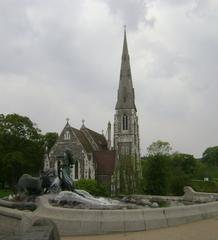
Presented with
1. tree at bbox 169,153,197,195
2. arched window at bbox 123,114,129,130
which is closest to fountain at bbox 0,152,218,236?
tree at bbox 169,153,197,195

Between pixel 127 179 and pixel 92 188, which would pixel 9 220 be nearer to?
pixel 92 188

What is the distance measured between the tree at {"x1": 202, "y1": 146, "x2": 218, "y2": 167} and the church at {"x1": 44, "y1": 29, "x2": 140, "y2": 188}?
50.4 m

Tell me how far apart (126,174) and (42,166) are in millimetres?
16991

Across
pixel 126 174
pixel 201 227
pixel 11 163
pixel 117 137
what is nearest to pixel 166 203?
pixel 201 227

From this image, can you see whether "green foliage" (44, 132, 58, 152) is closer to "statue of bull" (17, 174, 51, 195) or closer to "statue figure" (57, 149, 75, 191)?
"statue figure" (57, 149, 75, 191)

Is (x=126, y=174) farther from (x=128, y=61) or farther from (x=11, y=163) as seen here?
(x=128, y=61)

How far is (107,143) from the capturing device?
87.9 m

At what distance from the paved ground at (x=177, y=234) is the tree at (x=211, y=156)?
118219 millimetres

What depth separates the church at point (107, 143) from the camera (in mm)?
70250

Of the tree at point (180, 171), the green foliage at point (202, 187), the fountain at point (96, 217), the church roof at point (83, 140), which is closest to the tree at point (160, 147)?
the tree at point (180, 171)

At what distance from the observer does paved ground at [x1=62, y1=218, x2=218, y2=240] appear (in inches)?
500

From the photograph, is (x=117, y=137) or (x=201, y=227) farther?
(x=117, y=137)

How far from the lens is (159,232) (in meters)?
13.7

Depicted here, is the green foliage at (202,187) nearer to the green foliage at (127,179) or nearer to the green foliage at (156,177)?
the green foliage at (156,177)
